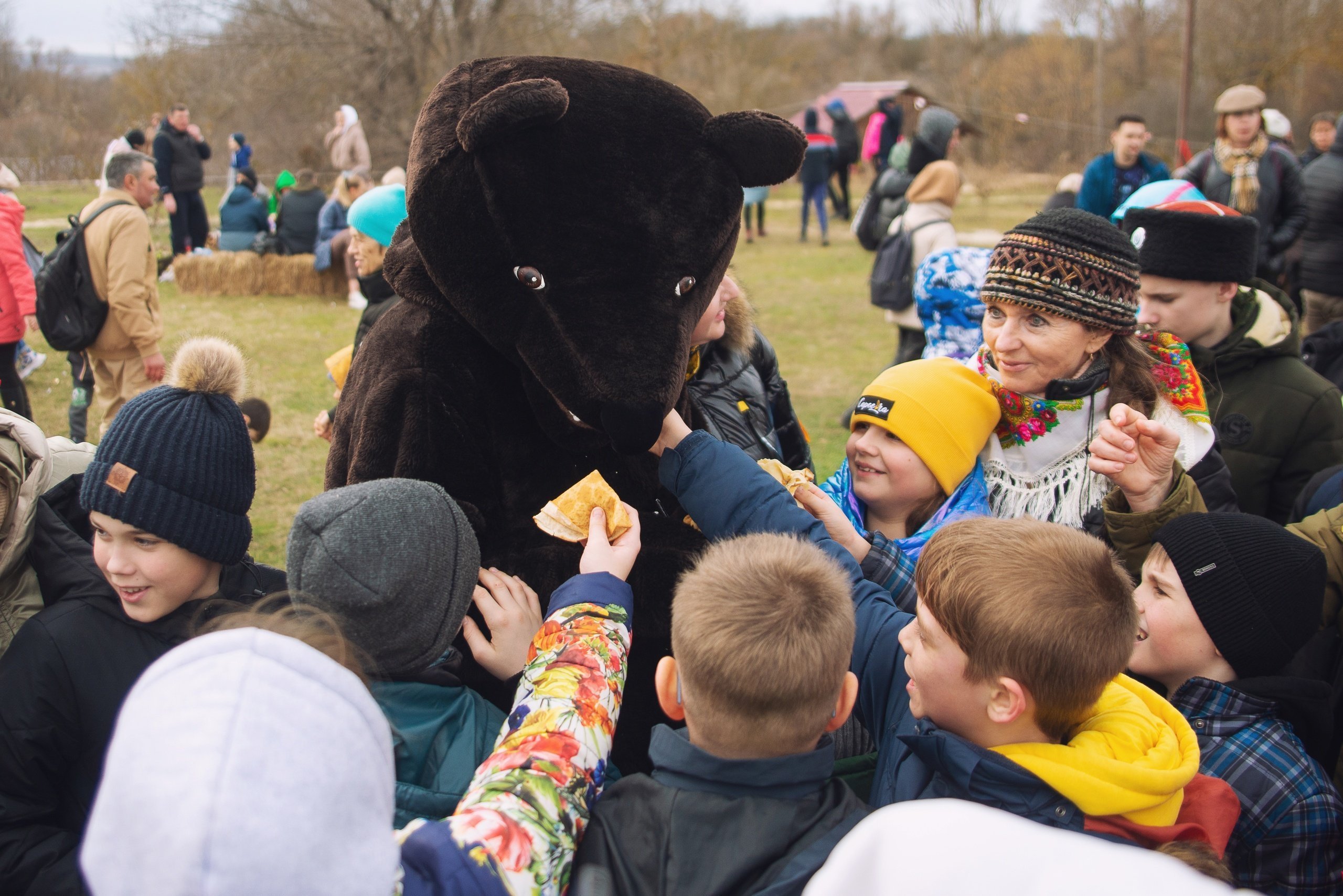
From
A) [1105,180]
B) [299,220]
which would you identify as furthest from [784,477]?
[299,220]

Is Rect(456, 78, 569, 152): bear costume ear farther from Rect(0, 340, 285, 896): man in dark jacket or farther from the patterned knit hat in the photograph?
the patterned knit hat

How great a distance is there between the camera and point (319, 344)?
9.31m

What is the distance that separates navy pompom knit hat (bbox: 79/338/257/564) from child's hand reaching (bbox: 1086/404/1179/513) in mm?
1808

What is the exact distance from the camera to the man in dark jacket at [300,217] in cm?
1209

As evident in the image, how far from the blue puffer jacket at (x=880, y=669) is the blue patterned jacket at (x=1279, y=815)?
51 cm

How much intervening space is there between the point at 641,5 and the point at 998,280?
2328 cm

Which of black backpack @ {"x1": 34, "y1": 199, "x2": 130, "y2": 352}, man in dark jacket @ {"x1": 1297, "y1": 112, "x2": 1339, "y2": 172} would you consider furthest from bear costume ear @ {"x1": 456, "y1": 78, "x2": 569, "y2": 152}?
man in dark jacket @ {"x1": 1297, "y1": 112, "x2": 1339, "y2": 172}

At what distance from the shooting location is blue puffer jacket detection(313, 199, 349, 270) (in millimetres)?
11195

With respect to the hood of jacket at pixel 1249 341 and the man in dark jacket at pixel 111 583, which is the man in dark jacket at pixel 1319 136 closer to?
the hood of jacket at pixel 1249 341

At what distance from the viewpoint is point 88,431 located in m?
6.23

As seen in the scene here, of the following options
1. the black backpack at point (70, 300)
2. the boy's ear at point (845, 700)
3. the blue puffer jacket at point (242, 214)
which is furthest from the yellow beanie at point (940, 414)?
the blue puffer jacket at point (242, 214)

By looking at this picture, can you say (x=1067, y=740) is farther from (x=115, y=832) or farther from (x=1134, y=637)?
(x=115, y=832)

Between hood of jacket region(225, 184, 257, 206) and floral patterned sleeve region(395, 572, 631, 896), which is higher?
hood of jacket region(225, 184, 257, 206)

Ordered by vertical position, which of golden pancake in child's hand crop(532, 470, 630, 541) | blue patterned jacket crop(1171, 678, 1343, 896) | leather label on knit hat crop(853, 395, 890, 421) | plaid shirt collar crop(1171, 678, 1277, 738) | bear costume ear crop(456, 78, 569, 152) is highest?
bear costume ear crop(456, 78, 569, 152)
